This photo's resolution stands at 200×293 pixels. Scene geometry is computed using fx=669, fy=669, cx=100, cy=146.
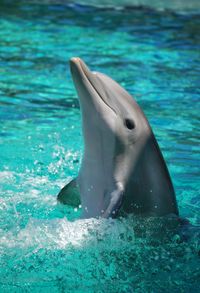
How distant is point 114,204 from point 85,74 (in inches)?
38.1

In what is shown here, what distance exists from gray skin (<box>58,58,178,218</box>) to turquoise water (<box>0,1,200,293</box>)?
161mm

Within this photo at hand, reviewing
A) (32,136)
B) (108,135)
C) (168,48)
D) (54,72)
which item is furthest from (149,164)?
(168,48)

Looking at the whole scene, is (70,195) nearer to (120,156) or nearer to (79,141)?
(120,156)

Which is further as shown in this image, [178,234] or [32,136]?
[32,136]

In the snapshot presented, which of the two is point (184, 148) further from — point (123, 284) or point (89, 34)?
point (89, 34)

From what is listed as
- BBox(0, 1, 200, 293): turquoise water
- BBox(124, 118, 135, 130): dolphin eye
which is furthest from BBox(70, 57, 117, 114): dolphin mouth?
BBox(0, 1, 200, 293): turquoise water

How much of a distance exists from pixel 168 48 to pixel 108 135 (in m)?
7.76

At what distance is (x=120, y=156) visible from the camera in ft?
16.6

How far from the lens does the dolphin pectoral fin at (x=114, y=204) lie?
187 inches

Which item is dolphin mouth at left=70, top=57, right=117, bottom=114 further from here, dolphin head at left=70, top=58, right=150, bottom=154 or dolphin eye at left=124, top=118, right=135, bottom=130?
dolphin eye at left=124, top=118, right=135, bottom=130

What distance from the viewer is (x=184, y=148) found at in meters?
7.67

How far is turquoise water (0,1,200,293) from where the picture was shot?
463 cm

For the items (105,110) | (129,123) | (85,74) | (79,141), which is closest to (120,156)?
(129,123)

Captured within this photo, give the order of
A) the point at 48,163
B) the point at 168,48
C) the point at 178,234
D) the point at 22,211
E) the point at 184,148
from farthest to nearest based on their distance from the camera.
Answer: the point at 168,48 → the point at 184,148 → the point at 48,163 → the point at 22,211 → the point at 178,234
